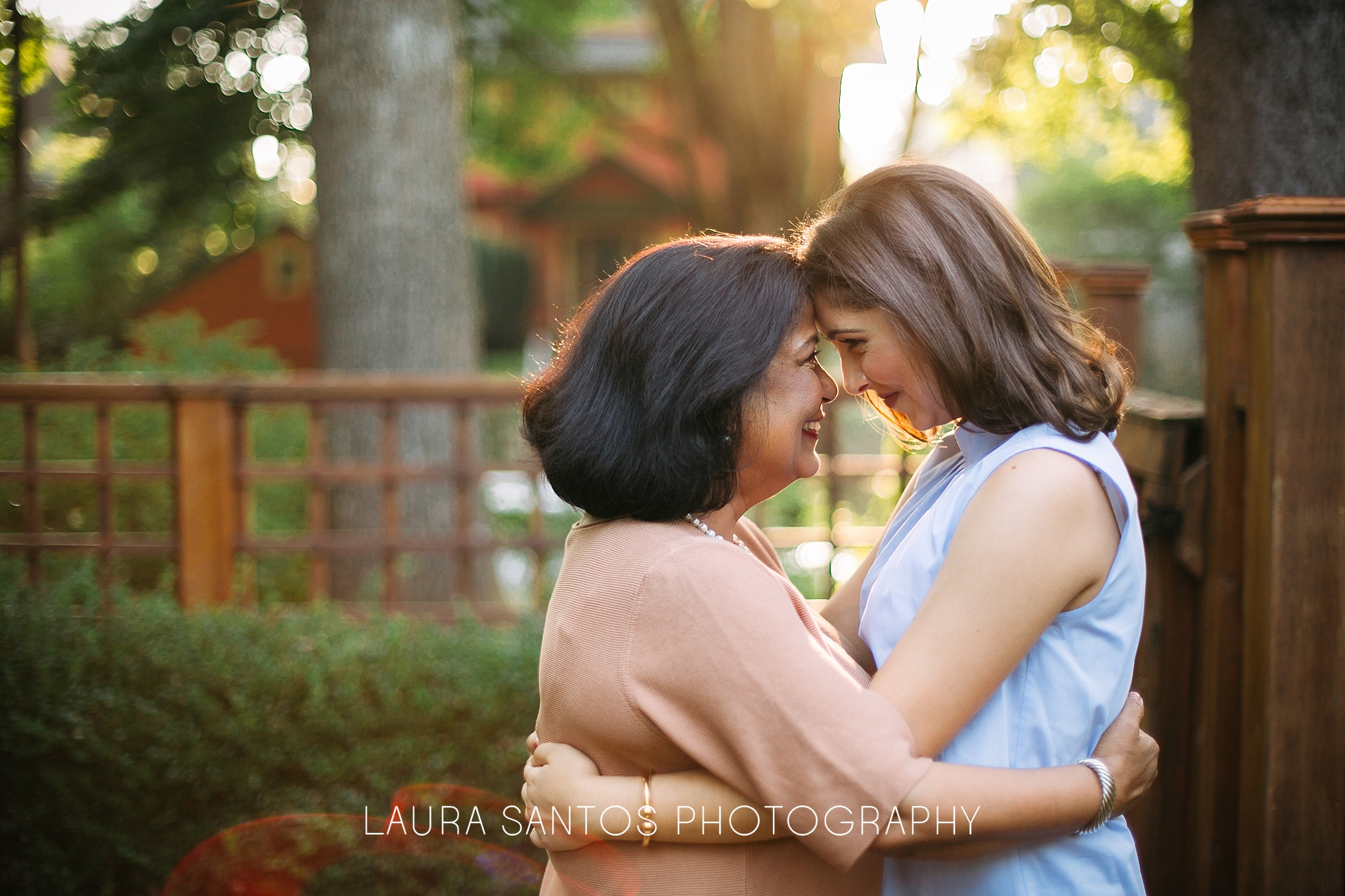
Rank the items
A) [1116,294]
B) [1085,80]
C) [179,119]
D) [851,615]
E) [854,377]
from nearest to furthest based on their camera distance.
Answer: [854,377] → [851,615] → [1116,294] → [1085,80] → [179,119]

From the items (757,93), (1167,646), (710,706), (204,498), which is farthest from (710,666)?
(757,93)

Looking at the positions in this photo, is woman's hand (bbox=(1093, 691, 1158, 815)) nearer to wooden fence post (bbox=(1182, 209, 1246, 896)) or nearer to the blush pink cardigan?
the blush pink cardigan

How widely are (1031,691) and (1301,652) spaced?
2.35 feet

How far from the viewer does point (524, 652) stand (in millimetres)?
3123

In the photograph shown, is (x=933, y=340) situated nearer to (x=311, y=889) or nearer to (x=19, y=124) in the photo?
(x=311, y=889)

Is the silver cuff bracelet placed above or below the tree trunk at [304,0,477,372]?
Result: below

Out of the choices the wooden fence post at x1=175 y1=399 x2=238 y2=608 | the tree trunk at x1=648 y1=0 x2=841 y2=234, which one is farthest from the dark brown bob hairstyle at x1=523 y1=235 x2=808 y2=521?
the tree trunk at x1=648 y1=0 x2=841 y2=234

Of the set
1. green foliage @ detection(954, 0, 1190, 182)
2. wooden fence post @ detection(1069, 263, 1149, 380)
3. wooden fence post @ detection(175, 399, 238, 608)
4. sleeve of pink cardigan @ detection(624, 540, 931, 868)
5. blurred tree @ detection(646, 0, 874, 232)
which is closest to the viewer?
sleeve of pink cardigan @ detection(624, 540, 931, 868)

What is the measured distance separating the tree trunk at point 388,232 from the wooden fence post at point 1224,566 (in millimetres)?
4105

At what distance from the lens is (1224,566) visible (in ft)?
7.32

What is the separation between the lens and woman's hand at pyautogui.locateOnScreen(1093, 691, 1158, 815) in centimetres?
169

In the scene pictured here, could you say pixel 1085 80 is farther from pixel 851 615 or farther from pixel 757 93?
pixel 851 615

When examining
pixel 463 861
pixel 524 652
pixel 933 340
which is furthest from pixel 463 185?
pixel 933 340

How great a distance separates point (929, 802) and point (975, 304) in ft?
2.77
